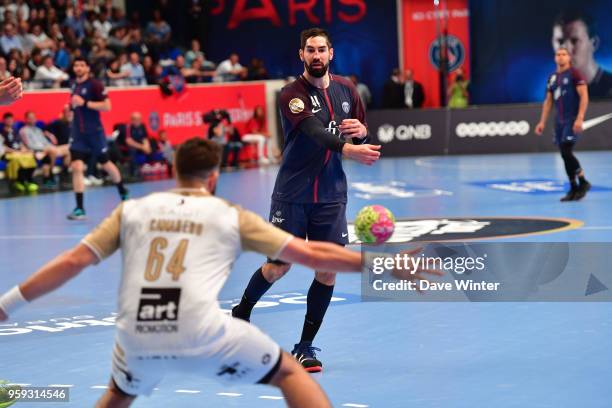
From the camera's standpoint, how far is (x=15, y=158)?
20.5 meters

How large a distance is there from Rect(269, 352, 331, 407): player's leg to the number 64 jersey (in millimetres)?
344

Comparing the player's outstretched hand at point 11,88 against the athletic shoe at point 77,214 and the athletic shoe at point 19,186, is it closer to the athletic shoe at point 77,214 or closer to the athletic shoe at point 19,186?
the athletic shoe at point 77,214

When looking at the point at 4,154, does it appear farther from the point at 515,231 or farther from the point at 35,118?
the point at 515,231

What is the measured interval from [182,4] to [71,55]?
9.14m

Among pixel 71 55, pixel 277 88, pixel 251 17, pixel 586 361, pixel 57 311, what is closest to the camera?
pixel 586 361

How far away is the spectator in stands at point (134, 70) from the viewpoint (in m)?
24.4

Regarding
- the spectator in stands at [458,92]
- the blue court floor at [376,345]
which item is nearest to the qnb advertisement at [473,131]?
the spectator in stands at [458,92]

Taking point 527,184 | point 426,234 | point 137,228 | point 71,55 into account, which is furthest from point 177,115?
point 137,228

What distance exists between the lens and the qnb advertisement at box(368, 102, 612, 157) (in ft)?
80.7

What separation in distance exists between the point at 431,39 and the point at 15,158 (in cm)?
1462

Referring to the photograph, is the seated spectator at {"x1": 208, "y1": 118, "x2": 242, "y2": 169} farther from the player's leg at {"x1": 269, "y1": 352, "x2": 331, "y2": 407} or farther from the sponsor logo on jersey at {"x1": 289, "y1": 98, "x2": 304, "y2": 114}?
the player's leg at {"x1": 269, "y1": 352, "x2": 331, "y2": 407}

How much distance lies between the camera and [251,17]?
32.9 metres

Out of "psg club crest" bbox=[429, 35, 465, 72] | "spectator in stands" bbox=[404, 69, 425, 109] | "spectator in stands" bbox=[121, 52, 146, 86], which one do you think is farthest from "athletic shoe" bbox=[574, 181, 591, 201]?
"psg club crest" bbox=[429, 35, 465, 72]

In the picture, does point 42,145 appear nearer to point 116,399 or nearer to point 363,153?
point 363,153
